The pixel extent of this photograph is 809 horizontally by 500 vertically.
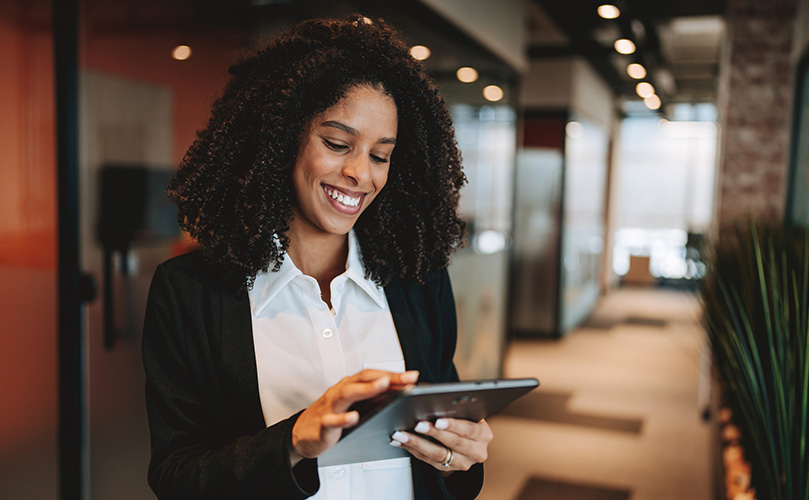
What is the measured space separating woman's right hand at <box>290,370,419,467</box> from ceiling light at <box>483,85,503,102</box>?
3.74 metres

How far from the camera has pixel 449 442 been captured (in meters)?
1.00

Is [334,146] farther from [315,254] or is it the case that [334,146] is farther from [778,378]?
[778,378]

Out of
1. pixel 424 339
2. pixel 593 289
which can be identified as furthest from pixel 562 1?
pixel 593 289

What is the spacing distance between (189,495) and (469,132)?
3.37m

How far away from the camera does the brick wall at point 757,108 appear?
432 cm

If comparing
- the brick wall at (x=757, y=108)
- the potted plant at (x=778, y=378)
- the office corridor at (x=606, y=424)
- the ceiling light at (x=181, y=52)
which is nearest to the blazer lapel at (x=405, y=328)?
the potted plant at (x=778, y=378)

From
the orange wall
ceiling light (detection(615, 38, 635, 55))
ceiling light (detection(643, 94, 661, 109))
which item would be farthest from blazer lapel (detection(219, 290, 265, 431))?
ceiling light (detection(643, 94, 661, 109))

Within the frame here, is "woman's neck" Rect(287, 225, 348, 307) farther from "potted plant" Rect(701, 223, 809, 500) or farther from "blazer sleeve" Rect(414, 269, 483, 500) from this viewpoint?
"potted plant" Rect(701, 223, 809, 500)

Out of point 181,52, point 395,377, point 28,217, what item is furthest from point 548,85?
point 395,377

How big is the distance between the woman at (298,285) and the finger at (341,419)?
114mm

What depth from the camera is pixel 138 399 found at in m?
2.49

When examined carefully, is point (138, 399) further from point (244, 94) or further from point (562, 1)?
point (562, 1)

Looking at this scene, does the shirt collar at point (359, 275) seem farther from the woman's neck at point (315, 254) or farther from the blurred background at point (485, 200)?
the blurred background at point (485, 200)

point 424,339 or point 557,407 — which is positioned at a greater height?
point 424,339
